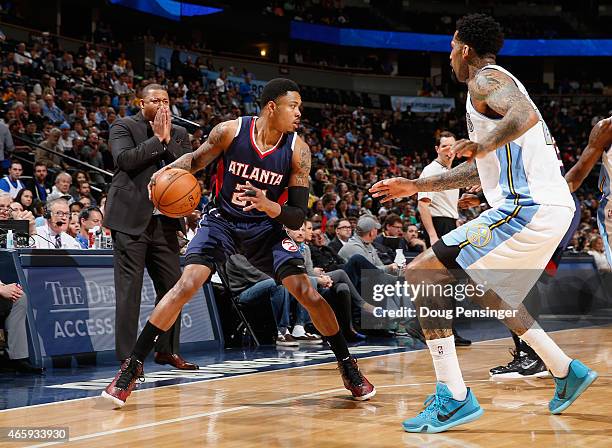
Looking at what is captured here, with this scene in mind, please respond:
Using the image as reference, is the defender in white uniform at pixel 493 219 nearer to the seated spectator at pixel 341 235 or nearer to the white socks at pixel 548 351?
the white socks at pixel 548 351

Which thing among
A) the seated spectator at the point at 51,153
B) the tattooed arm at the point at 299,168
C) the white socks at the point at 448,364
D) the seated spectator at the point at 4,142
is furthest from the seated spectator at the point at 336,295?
the seated spectator at the point at 51,153

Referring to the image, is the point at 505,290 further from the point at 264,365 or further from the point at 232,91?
the point at 232,91

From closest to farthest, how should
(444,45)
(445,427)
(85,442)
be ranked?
(85,442), (445,427), (444,45)

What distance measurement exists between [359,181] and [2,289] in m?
15.0

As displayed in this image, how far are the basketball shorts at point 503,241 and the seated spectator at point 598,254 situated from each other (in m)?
9.56

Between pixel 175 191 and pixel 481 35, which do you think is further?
pixel 175 191

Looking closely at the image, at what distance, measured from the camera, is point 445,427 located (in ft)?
13.1

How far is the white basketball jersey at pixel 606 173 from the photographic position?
5.08 metres

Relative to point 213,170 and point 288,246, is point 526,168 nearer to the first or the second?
point 288,246

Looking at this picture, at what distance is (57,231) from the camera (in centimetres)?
823

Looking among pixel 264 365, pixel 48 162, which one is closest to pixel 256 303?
pixel 264 365

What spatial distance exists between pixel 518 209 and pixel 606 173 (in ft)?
4.54

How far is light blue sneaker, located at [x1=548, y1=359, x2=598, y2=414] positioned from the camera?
167 inches

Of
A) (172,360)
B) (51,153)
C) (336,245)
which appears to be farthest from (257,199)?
(51,153)
